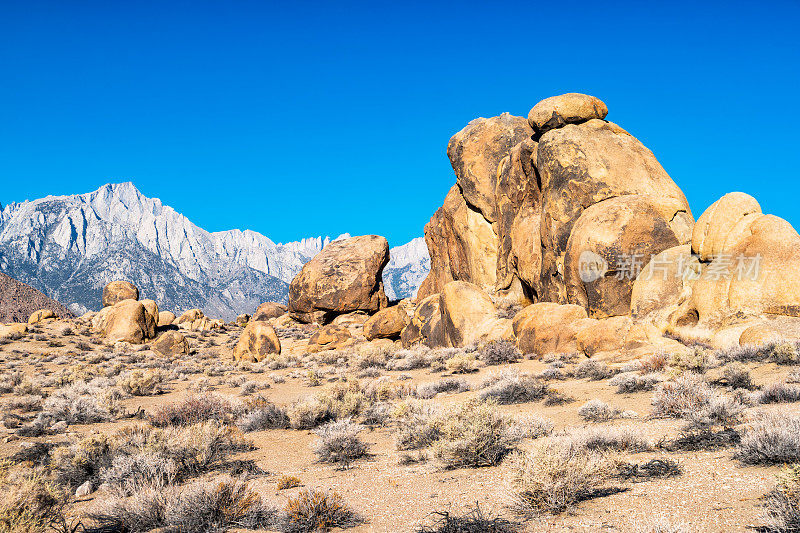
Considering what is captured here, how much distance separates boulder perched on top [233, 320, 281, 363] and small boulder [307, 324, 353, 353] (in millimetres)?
1925

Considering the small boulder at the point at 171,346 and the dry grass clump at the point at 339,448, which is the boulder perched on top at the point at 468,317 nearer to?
the dry grass clump at the point at 339,448

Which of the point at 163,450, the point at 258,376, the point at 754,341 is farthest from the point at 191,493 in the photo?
the point at 258,376

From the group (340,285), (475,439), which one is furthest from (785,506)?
(340,285)

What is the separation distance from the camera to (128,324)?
3562 centimetres

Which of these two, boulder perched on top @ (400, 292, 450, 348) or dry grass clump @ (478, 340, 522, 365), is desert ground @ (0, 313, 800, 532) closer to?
dry grass clump @ (478, 340, 522, 365)

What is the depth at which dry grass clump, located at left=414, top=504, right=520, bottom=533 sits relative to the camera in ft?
14.2

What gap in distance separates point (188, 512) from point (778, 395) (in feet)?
28.7

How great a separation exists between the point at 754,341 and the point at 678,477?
36.8 ft

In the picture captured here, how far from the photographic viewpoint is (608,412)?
27.6ft

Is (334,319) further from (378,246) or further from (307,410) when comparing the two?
(307,410)

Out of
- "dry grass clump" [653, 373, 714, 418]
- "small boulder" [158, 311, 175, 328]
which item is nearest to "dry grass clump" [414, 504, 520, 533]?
"dry grass clump" [653, 373, 714, 418]

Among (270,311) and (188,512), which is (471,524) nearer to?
(188,512)

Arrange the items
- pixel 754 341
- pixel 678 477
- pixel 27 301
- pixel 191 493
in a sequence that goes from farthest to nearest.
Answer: pixel 27 301
pixel 754 341
pixel 678 477
pixel 191 493

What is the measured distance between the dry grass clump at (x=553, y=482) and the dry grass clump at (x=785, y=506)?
143 centimetres
